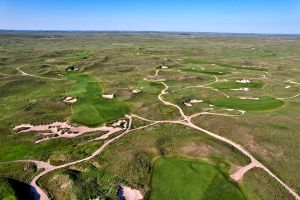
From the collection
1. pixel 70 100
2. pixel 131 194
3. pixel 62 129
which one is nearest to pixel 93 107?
pixel 70 100

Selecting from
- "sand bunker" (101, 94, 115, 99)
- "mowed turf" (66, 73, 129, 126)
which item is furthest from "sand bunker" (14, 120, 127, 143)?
"sand bunker" (101, 94, 115, 99)

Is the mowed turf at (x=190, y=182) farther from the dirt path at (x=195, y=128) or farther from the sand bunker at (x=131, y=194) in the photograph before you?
the dirt path at (x=195, y=128)

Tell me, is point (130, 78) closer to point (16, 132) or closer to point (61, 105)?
point (61, 105)

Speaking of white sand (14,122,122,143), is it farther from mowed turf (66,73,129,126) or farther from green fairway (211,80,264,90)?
green fairway (211,80,264,90)

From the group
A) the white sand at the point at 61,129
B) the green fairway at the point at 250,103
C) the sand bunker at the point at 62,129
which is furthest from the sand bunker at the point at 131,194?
the green fairway at the point at 250,103

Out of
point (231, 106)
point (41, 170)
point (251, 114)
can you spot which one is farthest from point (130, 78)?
point (41, 170)
